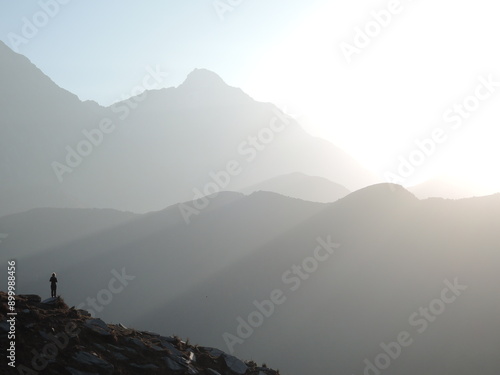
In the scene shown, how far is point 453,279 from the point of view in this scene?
66000 mm

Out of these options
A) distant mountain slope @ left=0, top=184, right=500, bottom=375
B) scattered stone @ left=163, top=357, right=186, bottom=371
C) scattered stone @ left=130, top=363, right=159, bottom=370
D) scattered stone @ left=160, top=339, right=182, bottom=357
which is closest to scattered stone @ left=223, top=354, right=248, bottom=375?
scattered stone @ left=160, top=339, right=182, bottom=357

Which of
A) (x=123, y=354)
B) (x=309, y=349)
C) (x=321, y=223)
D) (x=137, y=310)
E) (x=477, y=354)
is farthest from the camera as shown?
(x=321, y=223)

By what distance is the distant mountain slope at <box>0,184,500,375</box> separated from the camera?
5912 cm

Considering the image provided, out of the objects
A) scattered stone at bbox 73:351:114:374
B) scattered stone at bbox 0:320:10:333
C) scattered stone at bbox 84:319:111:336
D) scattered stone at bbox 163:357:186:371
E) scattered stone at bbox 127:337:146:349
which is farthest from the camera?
scattered stone at bbox 127:337:146:349

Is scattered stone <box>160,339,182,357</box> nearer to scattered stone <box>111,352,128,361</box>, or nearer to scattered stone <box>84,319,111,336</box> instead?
scattered stone <box>111,352,128,361</box>

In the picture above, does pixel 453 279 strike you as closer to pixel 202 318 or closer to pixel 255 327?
pixel 255 327

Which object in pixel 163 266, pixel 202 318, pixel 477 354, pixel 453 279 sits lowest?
pixel 477 354

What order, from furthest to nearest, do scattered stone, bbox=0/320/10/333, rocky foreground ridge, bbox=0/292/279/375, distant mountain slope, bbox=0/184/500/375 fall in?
distant mountain slope, bbox=0/184/500/375
scattered stone, bbox=0/320/10/333
rocky foreground ridge, bbox=0/292/279/375

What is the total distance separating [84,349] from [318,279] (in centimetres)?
6035

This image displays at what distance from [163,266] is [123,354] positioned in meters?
72.6

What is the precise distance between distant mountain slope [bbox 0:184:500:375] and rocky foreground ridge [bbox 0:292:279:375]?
42496mm

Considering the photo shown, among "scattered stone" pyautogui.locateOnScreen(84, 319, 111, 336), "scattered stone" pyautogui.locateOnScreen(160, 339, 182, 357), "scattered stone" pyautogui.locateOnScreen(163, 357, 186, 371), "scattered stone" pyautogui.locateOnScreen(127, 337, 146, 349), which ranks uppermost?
"scattered stone" pyautogui.locateOnScreen(84, 319, 111, 336)

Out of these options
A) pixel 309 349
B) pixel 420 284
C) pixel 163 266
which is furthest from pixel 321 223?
pixel 163 266

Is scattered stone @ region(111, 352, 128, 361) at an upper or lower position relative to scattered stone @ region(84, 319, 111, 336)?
lower
